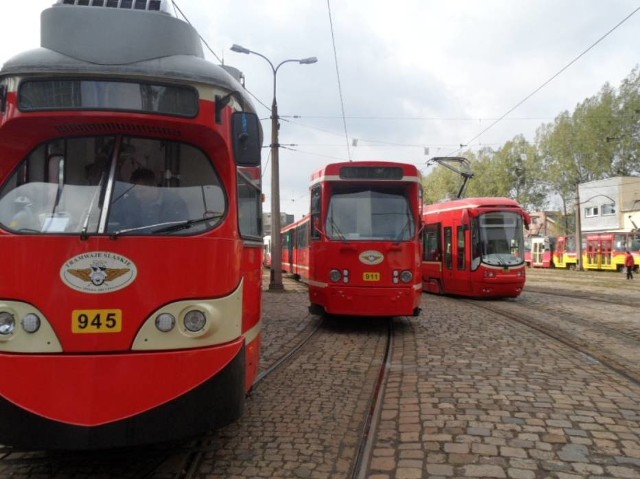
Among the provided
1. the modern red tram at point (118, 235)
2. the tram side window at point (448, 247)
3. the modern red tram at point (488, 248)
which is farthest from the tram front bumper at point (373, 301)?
the tram side window at point (448, 247)

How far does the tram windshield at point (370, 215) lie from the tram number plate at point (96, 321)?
22.3 feet

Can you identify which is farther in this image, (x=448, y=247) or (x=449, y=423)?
(x=448, y=247)

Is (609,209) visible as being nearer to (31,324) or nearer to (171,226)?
(171,226)

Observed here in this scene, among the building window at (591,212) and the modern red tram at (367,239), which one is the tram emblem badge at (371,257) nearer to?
the modern red tram at (367,239)

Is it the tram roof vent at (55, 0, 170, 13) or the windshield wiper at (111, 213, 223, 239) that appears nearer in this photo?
the windshield wiper at (111, 213, 223, 239)

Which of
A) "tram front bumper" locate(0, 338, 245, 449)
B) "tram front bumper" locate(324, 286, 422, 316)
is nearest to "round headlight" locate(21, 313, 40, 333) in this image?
"tram front bumper" locate(0, 338, 245, 449)

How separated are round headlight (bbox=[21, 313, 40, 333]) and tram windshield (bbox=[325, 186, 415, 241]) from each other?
6970 mm

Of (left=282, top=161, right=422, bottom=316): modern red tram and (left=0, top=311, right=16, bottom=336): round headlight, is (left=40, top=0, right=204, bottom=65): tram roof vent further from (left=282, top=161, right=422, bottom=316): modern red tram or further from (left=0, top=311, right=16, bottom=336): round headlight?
(left=282, top=161, right=422, bottom=316): modern red tram

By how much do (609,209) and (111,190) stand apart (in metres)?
56.1

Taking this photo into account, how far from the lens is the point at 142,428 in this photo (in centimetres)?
333

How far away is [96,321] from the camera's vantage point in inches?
132

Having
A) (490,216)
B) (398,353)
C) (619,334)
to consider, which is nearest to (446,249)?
(490,216)

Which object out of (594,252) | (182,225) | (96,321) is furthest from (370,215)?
(594,252)

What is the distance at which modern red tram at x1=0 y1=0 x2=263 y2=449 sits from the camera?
3.29 m
